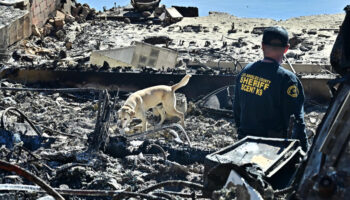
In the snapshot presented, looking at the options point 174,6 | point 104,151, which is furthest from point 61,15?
point 104,151

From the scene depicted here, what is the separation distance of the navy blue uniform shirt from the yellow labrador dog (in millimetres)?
3996

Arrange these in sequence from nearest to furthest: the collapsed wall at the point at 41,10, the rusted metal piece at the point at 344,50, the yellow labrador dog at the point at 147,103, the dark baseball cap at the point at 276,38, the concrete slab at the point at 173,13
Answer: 1. the rusted metal piece at the point at 344,50
2. the dark baseball cap at the point at 276,38
3. the yellow labrador dog at the point at 147,103
4. the collapsed wall at the point at 41,10
5. the concrete slab at the point at 173,13

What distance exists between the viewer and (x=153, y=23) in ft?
80.1

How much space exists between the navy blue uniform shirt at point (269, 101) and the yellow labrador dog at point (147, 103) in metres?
4.00

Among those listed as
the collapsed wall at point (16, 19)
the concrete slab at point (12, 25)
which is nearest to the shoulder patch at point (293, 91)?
the collapsed wall at point (16, 19)

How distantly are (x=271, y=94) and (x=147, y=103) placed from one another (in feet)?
16.7

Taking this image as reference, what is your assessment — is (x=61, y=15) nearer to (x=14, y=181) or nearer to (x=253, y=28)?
(x=253, y=28)

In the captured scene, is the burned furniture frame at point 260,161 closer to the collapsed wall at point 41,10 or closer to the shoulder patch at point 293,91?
the shoulder patch at point 293,91

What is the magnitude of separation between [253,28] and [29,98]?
12.7 metres

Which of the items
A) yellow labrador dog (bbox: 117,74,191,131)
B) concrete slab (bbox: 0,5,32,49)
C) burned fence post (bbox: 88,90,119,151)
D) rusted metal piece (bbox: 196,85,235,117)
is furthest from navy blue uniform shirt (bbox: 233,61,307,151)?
concrete slab (bbox: 0,5,32,49)

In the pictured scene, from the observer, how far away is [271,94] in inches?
209

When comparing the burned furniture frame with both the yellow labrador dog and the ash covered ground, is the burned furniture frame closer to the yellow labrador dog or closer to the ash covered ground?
the ash covered ground

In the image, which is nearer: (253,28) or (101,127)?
(101,127)

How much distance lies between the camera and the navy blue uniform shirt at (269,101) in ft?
17.0
